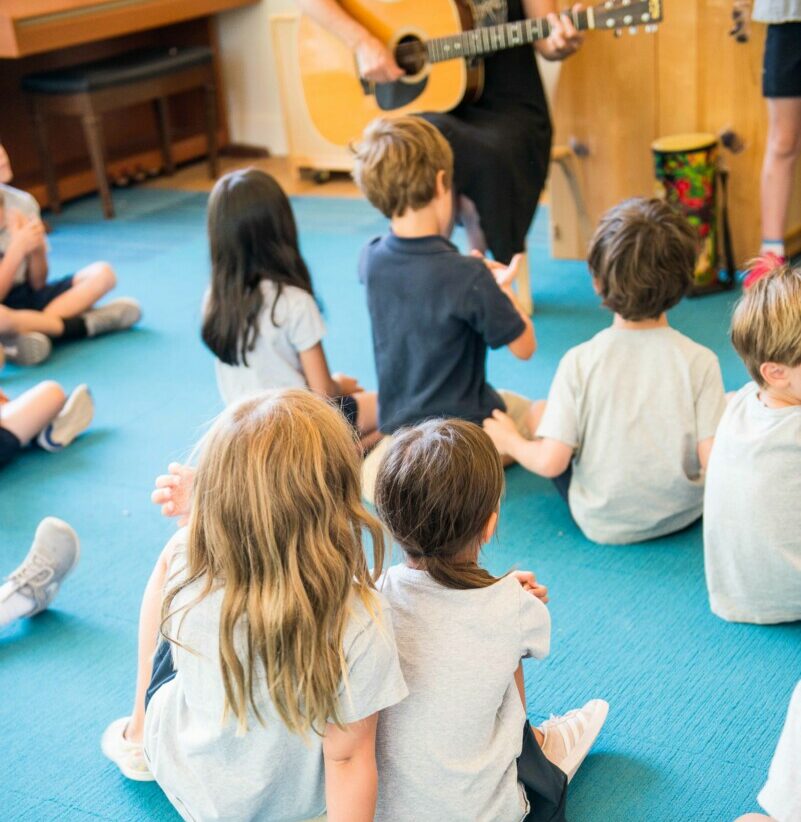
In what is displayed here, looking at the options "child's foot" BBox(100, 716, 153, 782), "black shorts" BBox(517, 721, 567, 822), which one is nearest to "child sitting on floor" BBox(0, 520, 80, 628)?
"child's foot" BBox(100, 716, 153, 782)

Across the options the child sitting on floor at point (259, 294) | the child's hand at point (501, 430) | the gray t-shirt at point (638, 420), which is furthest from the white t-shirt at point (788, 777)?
the child sitting on floor at point (259, 294)

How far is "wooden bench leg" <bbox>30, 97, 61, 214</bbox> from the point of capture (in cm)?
463

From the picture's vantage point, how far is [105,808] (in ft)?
5.35

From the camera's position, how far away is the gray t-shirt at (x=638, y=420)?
2000 millimetres

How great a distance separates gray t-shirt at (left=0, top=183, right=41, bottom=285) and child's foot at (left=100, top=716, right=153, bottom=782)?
189 centimetres

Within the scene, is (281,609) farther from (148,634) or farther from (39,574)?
(39,574)

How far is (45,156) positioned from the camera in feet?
15.5

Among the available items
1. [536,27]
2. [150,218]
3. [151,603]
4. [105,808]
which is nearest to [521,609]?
[151,603]

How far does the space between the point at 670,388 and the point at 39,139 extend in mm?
3526

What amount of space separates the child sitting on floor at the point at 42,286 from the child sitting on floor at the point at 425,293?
1381 millimetres

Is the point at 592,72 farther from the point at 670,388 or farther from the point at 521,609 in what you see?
the point at 521,609

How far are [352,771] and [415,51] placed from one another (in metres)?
2.29

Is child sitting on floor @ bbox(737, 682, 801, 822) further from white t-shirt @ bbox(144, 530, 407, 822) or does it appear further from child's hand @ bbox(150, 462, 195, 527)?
child's hand @ bbox(150, 462, 195, 527)

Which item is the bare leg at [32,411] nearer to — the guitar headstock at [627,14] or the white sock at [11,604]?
the white sock at [11,604]
